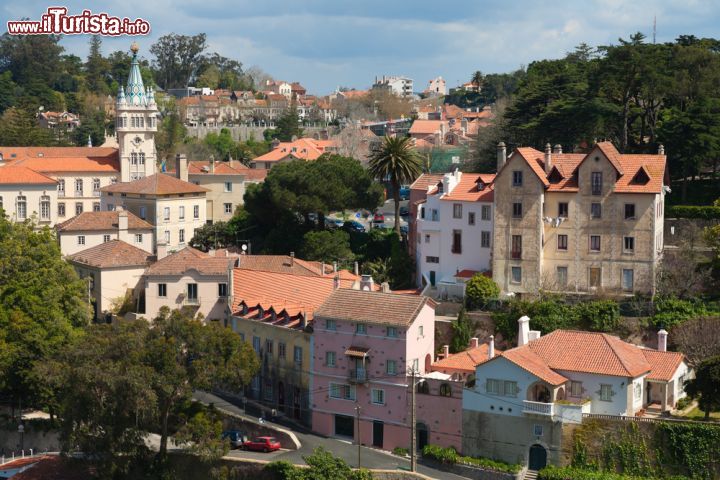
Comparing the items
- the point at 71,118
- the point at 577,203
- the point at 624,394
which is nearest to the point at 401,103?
the point at 71,118

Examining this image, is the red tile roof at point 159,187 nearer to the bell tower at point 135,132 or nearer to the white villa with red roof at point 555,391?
the bell tower at point 135,132

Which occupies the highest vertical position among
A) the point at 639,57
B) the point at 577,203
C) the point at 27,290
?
the point at 639,57

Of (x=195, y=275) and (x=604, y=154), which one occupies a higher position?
(x=604, y=154)

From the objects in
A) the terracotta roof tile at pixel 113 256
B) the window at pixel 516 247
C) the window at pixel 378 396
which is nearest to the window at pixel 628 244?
the window at pixel 516 247

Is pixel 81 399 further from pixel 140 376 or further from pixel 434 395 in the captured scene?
pixel 434 395

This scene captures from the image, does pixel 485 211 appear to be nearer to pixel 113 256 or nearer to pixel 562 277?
pixel 562 277

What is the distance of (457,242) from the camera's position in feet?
210

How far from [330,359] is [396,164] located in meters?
20.3

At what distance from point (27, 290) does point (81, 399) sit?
11.7m

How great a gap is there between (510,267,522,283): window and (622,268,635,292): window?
5.00m

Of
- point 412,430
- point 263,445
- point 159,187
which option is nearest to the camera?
point 412,430

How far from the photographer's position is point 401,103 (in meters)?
188

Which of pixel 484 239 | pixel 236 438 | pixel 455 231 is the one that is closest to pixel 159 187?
pixel 455 231

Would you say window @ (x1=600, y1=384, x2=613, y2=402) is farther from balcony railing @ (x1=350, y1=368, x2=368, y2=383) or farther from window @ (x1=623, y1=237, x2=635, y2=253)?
window @ (x1=623, y1=237, x2=635, y2=253)
